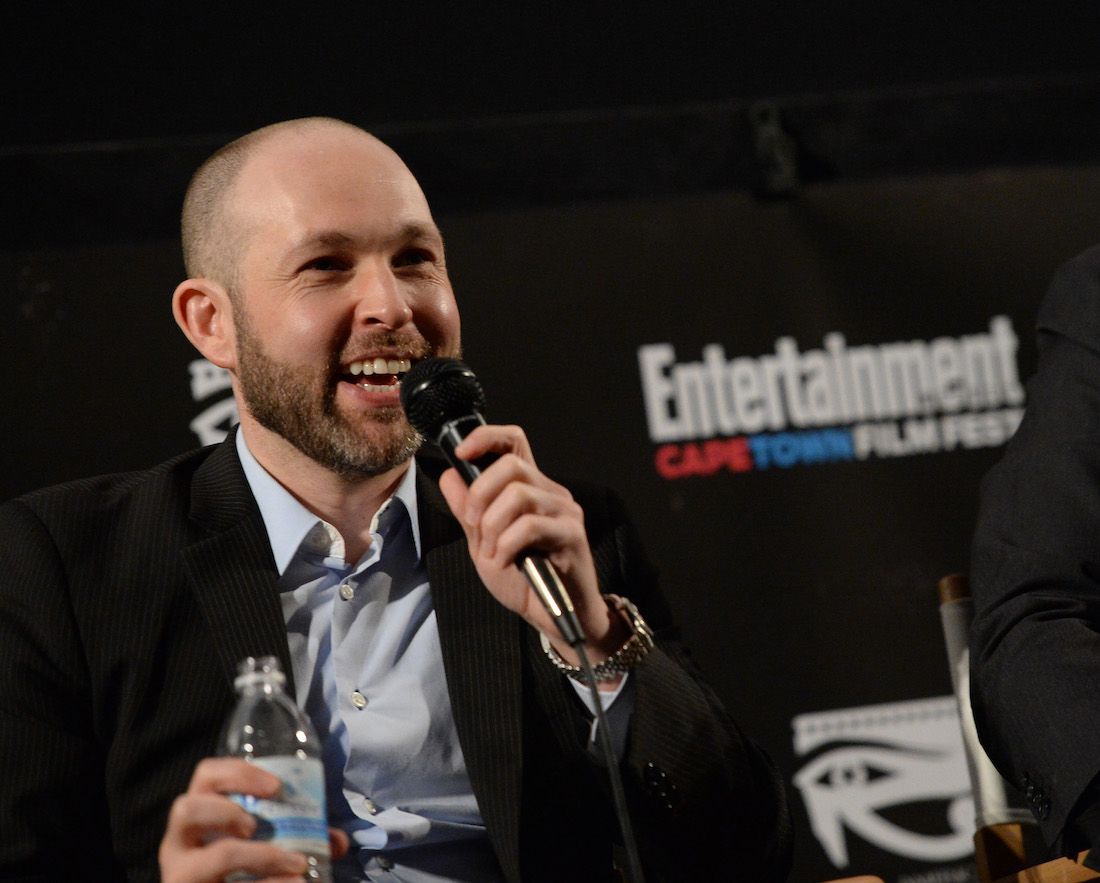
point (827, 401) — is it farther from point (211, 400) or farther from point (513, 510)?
point (513, 510)

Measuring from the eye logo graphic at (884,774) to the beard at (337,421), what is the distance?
1378mm

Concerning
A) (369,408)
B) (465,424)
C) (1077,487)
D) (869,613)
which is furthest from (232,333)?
(869,613)

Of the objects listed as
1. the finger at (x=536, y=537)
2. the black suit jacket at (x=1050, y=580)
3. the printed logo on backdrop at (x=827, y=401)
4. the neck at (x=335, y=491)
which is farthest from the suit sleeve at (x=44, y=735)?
the printed logo on backdrop at (x=827, y=401)

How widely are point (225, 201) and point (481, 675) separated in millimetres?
766

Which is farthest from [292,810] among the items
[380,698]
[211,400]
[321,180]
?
[211,400]

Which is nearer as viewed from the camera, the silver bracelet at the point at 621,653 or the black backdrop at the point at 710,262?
the silver bracelet at the point at 621,653

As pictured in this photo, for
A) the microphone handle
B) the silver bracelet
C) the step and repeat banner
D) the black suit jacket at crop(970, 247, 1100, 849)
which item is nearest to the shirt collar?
the silver bracelet

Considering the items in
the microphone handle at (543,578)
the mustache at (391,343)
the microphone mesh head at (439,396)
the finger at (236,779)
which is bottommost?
the finger at (236,779)

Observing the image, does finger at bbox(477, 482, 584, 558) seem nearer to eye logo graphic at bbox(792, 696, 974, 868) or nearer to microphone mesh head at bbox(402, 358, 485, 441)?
microphone mesh head at bbox(402, 358, 485, 441)

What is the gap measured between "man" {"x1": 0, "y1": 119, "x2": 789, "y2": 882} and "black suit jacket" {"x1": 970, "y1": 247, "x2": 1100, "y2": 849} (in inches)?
12.6

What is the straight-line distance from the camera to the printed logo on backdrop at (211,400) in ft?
9.33

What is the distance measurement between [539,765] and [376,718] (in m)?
0.22

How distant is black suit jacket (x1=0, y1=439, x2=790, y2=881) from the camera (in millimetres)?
1688

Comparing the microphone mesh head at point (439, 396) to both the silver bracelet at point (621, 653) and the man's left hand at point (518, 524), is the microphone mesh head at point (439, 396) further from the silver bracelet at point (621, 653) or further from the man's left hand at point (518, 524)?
the silver bracelet at point (621, 653)
